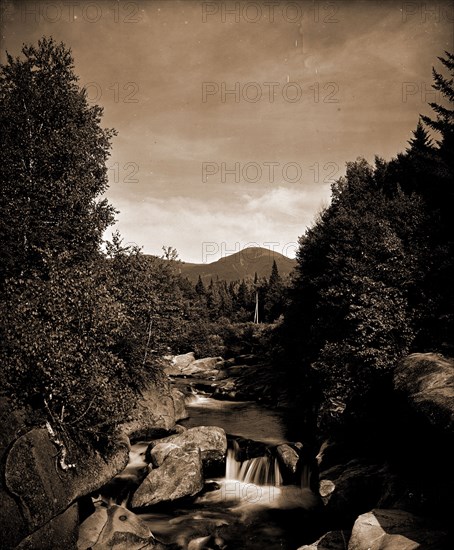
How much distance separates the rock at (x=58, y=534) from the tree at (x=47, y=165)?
28.0 feet

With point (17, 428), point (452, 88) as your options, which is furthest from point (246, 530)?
point (452, 88)

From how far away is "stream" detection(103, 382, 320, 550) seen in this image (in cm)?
1293

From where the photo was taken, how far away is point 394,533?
9.27 metres

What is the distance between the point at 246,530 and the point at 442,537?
772 centimetres

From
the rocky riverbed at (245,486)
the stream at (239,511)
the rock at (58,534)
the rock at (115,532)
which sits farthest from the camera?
the stream at (239,511)

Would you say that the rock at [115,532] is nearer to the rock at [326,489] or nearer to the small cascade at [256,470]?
the rock at [326,489]

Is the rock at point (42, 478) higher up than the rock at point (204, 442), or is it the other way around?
the rock at point (42, 478)

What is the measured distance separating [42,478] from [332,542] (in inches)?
348

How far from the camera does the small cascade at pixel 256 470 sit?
1754cm

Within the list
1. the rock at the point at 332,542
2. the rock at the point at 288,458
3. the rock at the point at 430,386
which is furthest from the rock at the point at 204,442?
the rock at the point at 430,386

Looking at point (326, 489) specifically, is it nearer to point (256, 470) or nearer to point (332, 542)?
point (332, 542)

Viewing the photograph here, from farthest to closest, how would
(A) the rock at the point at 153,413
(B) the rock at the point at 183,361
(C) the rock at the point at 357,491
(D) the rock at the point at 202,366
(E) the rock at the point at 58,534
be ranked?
(B) the rock at the point at 183,361 < (D) the rock at the point at 202,366 < (A) the rock at the point at 153,413 < (C) the rock at the point at 357,491 < (E) the rock at the point at 58,534

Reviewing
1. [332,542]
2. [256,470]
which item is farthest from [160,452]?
[332,542]

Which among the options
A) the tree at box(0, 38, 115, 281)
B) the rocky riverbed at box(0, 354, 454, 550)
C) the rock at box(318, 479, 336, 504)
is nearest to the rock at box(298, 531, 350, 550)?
the rocky riverbed at box(0, 354, 454, 550)
